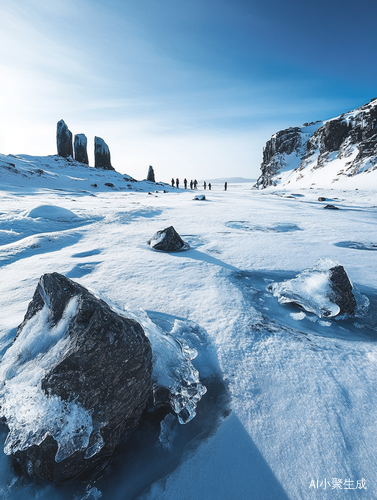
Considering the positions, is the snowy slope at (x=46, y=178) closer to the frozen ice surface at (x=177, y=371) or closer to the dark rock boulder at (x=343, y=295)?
the frozen ice surface at (x=177, y=371)

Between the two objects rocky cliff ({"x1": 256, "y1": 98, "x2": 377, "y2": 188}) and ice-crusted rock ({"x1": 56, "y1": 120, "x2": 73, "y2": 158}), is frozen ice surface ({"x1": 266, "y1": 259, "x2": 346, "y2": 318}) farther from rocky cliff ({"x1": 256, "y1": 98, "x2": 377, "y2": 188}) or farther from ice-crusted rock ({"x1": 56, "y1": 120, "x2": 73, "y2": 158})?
ice-crusted rock ({"x1": 56, "y1": 120, "x2": 73, "y2": 158})

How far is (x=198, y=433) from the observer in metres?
1.42

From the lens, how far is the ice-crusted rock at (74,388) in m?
1.21

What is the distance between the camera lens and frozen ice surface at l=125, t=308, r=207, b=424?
61.5 inches

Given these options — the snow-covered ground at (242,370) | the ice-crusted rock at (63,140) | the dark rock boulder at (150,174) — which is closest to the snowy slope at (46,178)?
the ice-crusted rock at (63,140)

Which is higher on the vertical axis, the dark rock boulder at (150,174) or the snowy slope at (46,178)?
the dark rock boulder at (150,174)

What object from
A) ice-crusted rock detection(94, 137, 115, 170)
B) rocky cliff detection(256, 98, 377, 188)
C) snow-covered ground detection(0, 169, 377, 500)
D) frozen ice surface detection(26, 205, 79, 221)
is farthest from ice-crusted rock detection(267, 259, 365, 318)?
ice-crusted rock detection(94, 137, 115, 170)

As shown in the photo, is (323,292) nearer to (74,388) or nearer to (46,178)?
(74,388)

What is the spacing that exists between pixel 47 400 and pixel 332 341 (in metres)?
2.24

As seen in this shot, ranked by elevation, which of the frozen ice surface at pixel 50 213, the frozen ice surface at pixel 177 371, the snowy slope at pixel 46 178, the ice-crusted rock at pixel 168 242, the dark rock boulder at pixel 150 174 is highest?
the dark rock boulder at pixel 150 174

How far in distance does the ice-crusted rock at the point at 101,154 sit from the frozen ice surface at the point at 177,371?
36442 millimetres

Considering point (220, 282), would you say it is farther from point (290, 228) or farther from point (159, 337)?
point (290, 228)

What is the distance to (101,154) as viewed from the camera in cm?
3341

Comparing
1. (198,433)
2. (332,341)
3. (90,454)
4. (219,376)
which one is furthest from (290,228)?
(90,454)
